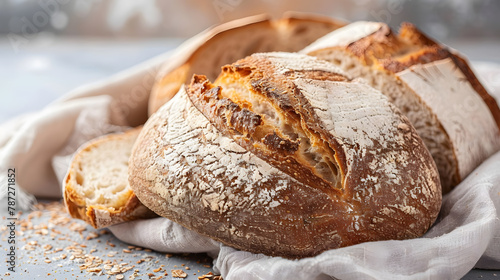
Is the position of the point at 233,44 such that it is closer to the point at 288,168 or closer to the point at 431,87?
the point at 431,87

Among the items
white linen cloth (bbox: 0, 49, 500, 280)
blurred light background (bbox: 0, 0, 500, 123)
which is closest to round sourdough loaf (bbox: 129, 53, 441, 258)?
white linen cloth (bbox: 0, 49, 500, 280)

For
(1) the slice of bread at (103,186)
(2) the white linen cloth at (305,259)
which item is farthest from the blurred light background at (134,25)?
(1) the slice of bread at (103,186)

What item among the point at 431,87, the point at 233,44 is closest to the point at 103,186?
the point at 233,44

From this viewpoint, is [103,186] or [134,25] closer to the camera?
[103,186]

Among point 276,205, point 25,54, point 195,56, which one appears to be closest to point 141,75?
point 195,56

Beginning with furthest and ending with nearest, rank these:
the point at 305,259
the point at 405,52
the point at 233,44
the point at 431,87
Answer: the point at 233,44, the point at 405,52, the point at 431,87, the point at 305,259

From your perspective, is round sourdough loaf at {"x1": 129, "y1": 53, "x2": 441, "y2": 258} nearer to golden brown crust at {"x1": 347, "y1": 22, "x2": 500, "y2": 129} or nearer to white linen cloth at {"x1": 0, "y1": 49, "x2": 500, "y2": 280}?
white linen cloth at {"x1": 0, "y1": 49, "x2": 500, "y2": 280}
